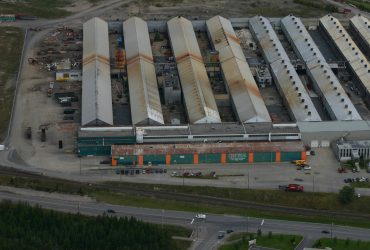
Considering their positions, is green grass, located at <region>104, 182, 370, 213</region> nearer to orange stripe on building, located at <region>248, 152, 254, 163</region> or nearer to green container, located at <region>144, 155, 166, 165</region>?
green container, located at <region>144, 155, 166, 165</region>

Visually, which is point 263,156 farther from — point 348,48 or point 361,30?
point 361,30

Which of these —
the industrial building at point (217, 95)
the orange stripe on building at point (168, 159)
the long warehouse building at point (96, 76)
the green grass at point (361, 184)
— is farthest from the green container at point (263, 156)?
the long warehouse building at point (96, 76)

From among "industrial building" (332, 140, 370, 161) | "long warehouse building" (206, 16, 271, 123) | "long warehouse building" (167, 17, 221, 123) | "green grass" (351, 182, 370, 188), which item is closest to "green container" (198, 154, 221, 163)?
"long warehouse building" (167, 17, 221, 123)

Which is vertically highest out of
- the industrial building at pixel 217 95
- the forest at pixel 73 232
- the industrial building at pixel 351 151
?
the industrial building at pixel 217 95

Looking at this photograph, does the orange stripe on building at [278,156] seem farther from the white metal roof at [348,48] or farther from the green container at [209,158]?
the white metal roof at [348,48]

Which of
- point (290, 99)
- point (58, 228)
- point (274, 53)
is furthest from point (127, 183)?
point (274, 53)

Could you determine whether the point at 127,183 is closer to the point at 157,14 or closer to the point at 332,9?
the point at 157,14

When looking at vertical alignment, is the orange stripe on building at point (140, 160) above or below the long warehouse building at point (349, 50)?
below
